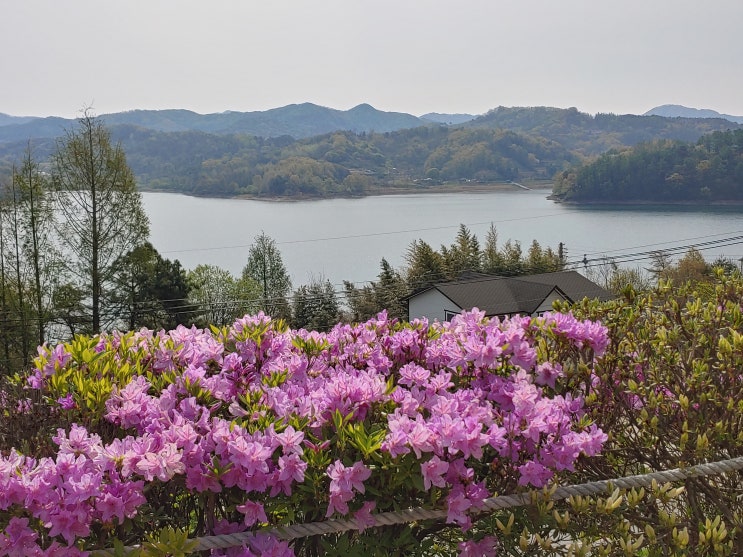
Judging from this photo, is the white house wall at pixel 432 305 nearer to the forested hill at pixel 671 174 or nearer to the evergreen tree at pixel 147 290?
the evergreen tree at pixel 147 290

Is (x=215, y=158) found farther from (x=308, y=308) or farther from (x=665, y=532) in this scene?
(x=665, y=532)

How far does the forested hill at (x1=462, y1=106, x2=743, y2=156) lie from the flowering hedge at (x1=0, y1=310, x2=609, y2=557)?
159 m

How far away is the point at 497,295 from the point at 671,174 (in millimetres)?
78610

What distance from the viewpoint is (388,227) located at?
84.9 meters

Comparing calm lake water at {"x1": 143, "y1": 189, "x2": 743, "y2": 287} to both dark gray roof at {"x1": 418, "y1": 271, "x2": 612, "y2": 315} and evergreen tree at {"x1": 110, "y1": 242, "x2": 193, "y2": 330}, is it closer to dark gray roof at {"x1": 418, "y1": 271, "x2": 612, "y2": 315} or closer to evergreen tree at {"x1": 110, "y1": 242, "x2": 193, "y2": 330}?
evergreen tree at {"x1": 110, "y1": 242, "x2": 193, "y2": 330}

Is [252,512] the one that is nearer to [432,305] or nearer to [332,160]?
[432,305]

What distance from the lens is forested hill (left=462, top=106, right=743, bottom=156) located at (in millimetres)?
157375

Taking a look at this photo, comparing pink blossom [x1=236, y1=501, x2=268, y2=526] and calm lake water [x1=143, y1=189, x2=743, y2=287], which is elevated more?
pink blossom [x1=236, y1=501, x2=268, y2=526]

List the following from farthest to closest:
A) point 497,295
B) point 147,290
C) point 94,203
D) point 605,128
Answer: point 605,128
point 147,290
point 497,295
point 94,203

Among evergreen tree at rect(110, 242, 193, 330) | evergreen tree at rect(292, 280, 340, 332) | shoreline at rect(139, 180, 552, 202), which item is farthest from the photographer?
shoreline at rect(139, 180, 552, 202)

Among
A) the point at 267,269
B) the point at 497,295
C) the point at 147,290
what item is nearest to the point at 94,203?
the point at 147,290

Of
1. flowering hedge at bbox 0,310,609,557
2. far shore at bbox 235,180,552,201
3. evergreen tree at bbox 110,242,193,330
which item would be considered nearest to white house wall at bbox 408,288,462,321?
evergreen tree at bbox 110,242,193,330

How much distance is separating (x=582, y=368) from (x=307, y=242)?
74.1m

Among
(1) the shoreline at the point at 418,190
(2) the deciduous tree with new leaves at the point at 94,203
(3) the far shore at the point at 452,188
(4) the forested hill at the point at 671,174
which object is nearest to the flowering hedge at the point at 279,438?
(2) the deciduous tree with new leaves at the point at 94,203
